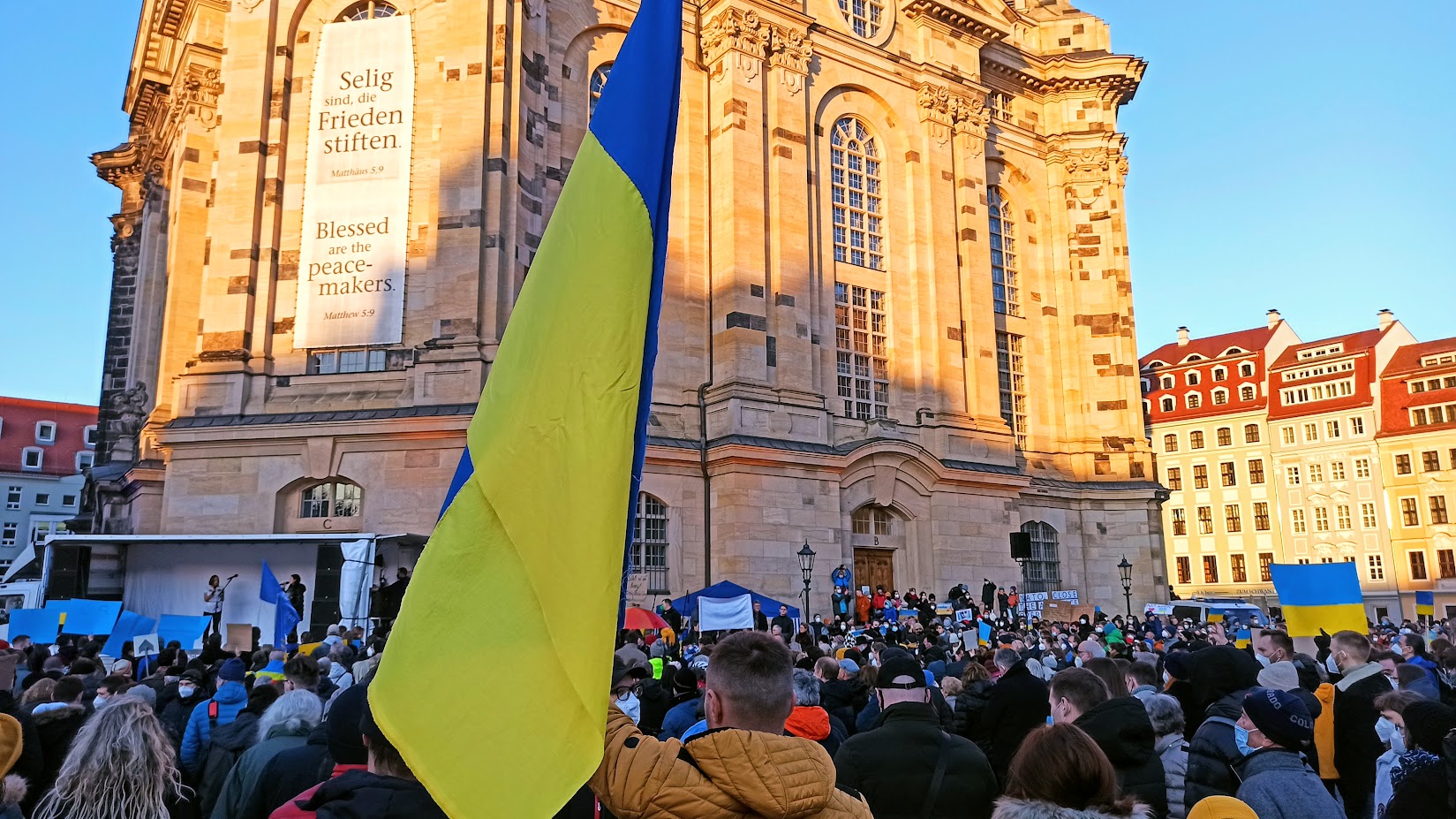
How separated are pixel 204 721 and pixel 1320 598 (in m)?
14.2

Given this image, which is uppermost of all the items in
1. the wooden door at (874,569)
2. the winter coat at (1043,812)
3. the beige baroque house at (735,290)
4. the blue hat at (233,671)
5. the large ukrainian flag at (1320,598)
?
the beige baroque house at (735,290)

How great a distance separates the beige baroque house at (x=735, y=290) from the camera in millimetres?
26469

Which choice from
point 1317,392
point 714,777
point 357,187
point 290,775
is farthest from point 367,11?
point 1317,392

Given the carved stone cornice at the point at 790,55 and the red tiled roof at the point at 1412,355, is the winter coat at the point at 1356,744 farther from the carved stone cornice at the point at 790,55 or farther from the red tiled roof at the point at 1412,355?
the red tiled roof at the point at 1412,355

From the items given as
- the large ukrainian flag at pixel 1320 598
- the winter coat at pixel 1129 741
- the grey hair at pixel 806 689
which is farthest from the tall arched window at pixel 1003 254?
the winter coat at pixel 1129 741

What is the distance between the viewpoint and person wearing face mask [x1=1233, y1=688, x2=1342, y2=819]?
15.7ft

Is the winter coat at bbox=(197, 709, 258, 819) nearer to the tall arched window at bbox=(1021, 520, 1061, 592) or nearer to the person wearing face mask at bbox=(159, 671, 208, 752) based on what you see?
the person wearing face mask at bbox=(159, 671, 208, 752)

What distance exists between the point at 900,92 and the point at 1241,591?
44.2 meters

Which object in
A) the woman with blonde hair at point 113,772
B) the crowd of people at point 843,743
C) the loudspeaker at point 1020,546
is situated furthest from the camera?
the loudspeaker at point 1020,546

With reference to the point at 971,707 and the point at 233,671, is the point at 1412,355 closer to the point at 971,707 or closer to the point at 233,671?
the point at 971,707

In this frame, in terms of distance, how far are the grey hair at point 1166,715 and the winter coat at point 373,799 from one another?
4.57 m

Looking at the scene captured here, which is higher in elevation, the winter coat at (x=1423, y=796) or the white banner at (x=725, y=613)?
the white banner at (x=725, y=613)

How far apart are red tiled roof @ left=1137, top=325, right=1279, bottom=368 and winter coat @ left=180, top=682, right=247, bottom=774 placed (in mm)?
72289

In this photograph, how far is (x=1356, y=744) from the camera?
24.3ft
